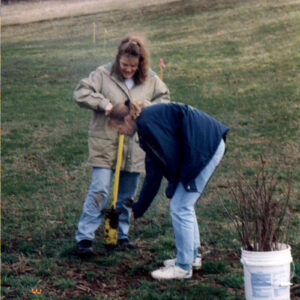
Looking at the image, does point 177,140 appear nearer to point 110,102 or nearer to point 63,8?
point 110,102

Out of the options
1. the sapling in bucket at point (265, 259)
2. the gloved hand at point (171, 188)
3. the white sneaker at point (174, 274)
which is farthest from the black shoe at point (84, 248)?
the sapling in bucket at point (265, 259)

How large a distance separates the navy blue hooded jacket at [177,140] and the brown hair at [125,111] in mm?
84

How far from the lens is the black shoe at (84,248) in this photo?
16.8 feet

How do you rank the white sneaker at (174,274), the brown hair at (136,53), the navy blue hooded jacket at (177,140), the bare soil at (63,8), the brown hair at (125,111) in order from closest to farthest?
the navy blue hooded jacket at (177,140) < the brown hair at (125,111) < the white sneaker at (174,274) < the brown hair at (136,53) < the bare soil at (63,8)

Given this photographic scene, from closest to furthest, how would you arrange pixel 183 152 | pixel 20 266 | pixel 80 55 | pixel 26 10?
pixel 183 152
pixel 20 266
pixel 80 55
pixel 26 10

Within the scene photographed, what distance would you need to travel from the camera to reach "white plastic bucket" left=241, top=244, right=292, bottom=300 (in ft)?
12.4

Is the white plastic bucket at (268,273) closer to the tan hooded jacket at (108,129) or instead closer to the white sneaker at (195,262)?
the white sneaker at (195,262)

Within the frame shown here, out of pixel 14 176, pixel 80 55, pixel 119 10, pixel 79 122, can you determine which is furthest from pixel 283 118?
pixel 119 10

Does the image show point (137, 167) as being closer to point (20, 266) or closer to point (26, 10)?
point (20, 266)

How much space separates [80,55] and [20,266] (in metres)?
17.2

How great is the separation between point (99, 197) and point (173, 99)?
9059 mm

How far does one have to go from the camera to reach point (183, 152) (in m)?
4.32

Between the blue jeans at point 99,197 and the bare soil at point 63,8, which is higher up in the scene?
the bare soil at point 63,8

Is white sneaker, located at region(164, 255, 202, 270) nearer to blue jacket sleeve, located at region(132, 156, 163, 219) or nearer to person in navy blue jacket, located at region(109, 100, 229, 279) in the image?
person in navy blue jacket, located at region(109, 100, 229, 279)
